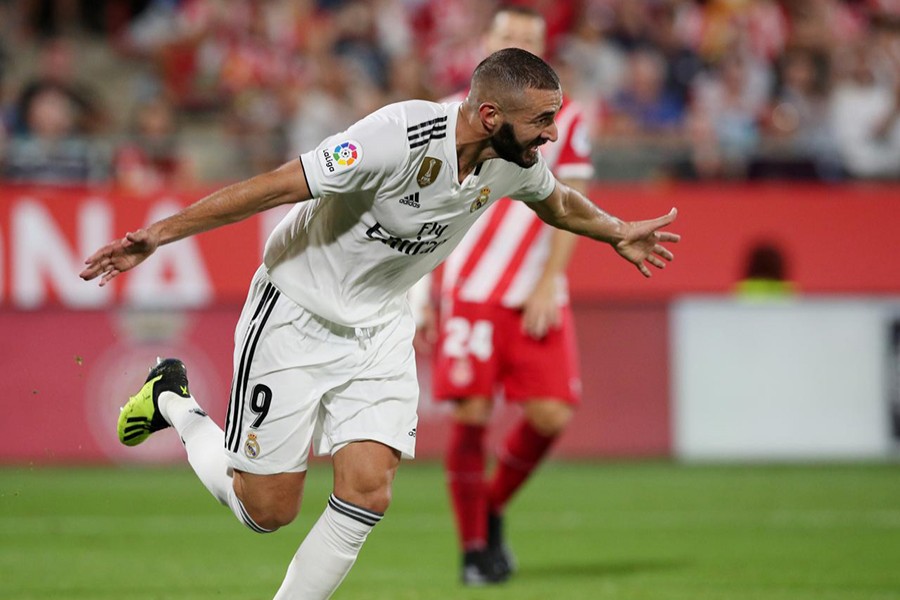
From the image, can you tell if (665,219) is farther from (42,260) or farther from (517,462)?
(42,260)

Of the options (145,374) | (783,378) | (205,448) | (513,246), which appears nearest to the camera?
(205,448)

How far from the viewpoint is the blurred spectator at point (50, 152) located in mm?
12969

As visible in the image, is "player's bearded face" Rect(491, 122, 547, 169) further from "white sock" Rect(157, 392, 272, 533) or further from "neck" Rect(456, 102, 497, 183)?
"white sock" Rect(157, 392, 272, 533)

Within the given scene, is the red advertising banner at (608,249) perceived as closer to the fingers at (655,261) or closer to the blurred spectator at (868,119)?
→ the blurred spectator at (868,119)

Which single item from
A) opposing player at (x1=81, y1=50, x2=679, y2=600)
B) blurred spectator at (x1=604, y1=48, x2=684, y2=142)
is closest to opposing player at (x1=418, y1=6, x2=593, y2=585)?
opposing player at (x1=81, y1=50, x2=679, y2=600)

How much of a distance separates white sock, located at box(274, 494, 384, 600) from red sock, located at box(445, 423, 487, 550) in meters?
1.96

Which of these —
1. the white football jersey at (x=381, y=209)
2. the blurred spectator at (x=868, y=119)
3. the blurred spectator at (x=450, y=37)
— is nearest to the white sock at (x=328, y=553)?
the white football jersey at (x=381, y=209)

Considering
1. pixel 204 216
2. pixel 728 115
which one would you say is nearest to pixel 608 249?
pixel 728 115

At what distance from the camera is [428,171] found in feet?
15.6

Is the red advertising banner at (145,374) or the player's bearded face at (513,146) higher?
the player's bearded face at (513,146)

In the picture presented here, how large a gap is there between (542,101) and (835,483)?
663cm

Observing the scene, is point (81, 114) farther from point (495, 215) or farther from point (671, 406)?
point (495, 215)

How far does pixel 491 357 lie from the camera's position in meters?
6.95

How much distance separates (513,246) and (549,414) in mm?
848
